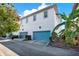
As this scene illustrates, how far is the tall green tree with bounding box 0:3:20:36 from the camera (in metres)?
4.50

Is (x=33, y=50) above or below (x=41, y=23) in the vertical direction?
below

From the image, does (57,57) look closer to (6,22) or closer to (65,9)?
(65,9)

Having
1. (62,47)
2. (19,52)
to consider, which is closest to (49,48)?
(62,47)

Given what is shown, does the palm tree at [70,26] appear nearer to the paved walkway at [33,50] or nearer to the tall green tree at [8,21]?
the paved walkway at [33,50]

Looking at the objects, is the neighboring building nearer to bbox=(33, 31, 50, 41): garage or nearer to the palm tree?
bbox=(33, 31, 50, 41): garage

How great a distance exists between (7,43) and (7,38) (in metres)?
0.13

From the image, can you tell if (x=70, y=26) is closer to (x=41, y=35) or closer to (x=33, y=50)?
(x=41, y=35)

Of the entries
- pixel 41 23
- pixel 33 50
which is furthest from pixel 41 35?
pixel 33 50

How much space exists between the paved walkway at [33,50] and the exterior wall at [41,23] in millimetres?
368

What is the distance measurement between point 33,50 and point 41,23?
28.2 inches

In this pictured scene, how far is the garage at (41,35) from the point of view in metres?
4.36

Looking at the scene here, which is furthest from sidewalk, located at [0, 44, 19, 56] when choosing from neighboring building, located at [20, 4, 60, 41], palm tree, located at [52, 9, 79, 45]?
palm tree, located at [52, 9, 79, 45]

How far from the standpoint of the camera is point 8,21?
454 cm

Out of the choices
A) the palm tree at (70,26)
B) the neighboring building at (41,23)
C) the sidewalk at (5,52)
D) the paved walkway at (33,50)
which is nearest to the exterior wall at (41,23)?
the neighboring building at (41,23)
